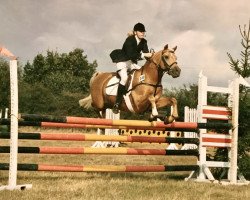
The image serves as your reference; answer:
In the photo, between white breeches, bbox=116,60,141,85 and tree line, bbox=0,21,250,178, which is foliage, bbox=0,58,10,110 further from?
white breeches, bbox=116,60,141,85

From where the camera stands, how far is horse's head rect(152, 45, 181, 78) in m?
7.23

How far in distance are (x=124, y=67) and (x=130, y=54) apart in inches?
15.5

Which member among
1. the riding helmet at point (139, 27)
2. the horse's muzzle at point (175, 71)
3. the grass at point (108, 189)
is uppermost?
the riding helmet at point (139, 27)

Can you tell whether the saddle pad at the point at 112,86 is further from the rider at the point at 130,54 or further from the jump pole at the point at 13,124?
the jump pole at the point at 13,124

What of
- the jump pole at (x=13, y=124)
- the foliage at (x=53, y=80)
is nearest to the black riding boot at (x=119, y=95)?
the jump pole at (x=13, y=124)

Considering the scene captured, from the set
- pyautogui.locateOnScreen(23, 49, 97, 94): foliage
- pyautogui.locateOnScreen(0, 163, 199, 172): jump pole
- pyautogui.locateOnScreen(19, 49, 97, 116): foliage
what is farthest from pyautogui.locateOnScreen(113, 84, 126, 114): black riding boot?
pyautogui.locateOnScreen(23, 49, 97, 94): foliage

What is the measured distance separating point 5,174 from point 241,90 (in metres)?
4.19

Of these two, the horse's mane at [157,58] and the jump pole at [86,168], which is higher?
the horse's mane at [157,58]

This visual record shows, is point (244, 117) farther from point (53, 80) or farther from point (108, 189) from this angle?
point (53, 80)

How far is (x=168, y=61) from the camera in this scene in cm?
738

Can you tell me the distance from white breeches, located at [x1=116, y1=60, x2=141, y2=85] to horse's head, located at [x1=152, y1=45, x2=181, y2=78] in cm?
61

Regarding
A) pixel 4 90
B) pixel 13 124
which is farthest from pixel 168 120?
pixel 4 90

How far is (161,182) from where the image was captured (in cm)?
688

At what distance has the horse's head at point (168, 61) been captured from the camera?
7231 mm
